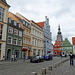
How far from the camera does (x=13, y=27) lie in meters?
29.5

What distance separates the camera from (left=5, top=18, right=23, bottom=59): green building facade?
27.4 metres

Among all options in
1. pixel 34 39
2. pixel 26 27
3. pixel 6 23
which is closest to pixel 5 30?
pixel 6 23

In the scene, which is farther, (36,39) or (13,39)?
(36,39)

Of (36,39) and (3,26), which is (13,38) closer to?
(3,26)

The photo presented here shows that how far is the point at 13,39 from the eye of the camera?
29.2 metres

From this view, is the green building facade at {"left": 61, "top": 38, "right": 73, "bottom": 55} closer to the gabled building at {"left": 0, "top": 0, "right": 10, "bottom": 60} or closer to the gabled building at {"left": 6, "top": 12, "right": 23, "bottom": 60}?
the gabled building at {"left": 6, "top": 12, "right": 23, "bottom": 60}

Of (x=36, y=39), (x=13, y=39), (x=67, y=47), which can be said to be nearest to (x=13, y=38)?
(x=13, y=39)

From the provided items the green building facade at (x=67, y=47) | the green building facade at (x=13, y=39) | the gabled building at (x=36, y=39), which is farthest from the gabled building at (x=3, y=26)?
the green building facade at (x=67, y=47)

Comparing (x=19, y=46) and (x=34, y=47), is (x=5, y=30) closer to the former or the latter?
(x=19, y=46)

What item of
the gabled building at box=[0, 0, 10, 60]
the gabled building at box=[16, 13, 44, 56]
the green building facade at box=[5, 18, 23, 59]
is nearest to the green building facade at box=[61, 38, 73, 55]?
the gabled building at box=[16, 13, 44, 56]

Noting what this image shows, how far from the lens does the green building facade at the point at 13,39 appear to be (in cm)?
2744

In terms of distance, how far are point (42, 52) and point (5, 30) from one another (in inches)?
1076

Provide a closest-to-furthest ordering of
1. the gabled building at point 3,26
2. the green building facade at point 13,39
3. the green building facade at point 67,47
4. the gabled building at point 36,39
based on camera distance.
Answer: the gabled building at point 3,26 < the green building facade at point 13,39 < the gabled building at point 36,39 < the green building facade at point 67,47

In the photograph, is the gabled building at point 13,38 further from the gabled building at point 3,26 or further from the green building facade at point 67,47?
the green building facade at point 67,47
